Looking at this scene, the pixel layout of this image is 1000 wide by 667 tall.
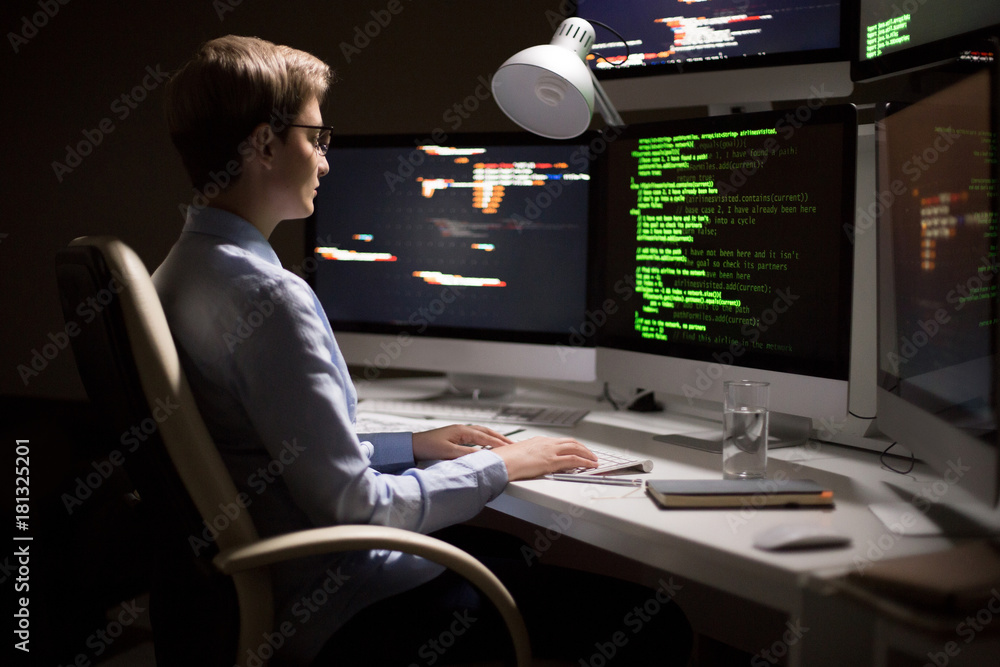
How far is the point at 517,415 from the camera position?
1.73 m

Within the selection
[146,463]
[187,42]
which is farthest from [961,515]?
[187,42]

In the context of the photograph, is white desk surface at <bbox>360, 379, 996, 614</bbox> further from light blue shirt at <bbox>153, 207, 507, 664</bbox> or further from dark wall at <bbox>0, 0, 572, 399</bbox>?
dark wall at <bbox>0, 0, 572, 399</bbox>

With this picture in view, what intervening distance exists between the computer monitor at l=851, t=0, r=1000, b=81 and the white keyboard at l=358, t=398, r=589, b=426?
848mm

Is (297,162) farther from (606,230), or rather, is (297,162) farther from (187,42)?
(187,42)

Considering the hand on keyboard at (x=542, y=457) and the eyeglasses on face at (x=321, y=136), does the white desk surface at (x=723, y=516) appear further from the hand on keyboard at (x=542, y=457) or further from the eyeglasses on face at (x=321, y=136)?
the eyeglasses on face at (x=321, y=136)

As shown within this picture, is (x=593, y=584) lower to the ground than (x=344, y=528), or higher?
lower

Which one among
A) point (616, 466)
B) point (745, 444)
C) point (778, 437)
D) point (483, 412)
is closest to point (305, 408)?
point (616, 466)

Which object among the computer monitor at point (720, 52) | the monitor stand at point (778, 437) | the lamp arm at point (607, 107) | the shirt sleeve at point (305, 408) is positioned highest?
the computer monitor at point (720, 52)

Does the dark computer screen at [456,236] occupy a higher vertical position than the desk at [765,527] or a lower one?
higher

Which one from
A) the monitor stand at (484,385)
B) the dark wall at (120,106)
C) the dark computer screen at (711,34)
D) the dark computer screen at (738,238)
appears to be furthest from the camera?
the dark wall at (120,106)

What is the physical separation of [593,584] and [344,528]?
0.43 m

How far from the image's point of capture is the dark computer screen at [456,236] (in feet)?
5.95

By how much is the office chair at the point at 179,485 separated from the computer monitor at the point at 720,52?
108 centimetres

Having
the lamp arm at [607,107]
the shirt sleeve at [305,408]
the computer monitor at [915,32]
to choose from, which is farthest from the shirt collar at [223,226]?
the computer monitor at [915,32]
